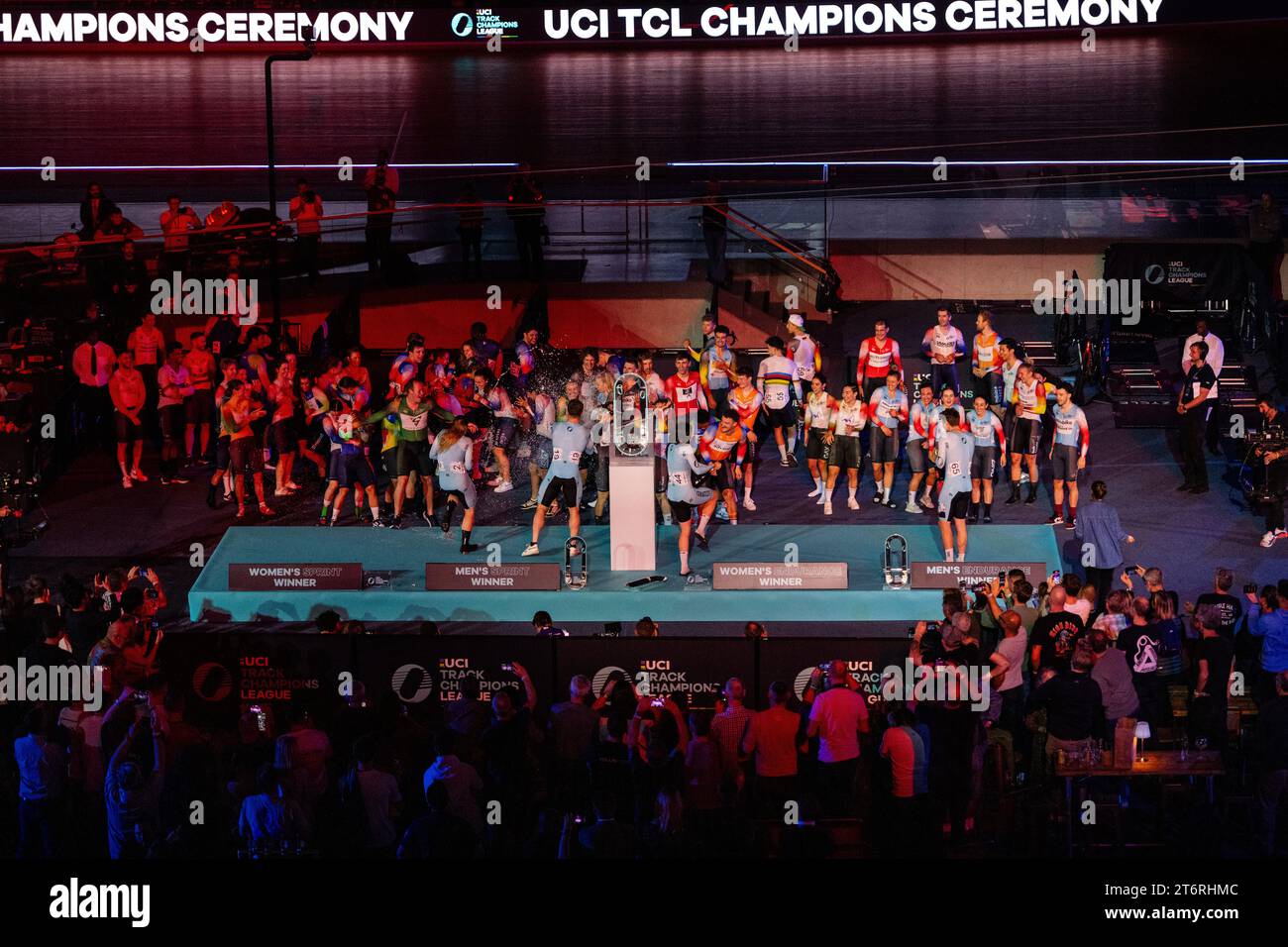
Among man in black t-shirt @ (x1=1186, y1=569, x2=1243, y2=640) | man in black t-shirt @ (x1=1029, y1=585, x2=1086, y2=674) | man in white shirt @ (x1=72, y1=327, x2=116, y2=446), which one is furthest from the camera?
man in white shirt @ (x1=72, y1=327, x2=116, y2=446)

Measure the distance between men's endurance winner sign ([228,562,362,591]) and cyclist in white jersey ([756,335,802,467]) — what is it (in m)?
5.28

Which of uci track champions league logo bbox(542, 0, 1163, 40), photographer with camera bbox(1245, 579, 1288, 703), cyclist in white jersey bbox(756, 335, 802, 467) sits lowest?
photographer with camera bbox(1245, 579, 1288, 703)

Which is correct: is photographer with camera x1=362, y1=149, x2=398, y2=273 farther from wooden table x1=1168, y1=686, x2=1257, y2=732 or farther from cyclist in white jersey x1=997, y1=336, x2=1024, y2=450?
wooden table x1=1168, y1=686, x2=1257, y2=732

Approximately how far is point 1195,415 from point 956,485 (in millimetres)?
3519

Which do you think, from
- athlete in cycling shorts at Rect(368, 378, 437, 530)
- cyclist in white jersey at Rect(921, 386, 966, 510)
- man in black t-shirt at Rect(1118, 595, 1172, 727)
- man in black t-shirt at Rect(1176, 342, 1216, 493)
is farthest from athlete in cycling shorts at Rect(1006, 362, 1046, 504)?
athlete in cycling shorts at Rect(368, 378, 437, 530)

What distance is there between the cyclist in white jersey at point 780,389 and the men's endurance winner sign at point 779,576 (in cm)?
335

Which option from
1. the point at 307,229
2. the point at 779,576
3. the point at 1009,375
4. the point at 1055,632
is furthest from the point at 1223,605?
the point at 307,229

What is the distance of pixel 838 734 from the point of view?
40.1ft

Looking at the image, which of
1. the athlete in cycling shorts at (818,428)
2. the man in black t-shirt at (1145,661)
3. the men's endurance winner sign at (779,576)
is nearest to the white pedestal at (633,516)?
the men's endurance winner sign at (779,576)

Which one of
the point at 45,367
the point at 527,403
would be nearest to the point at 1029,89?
the point at 527,403

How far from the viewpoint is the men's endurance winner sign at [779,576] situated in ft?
53.3

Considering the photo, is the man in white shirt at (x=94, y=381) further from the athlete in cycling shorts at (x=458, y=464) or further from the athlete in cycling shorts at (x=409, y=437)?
the athlete in cycling shorts at (x=458, y=464)

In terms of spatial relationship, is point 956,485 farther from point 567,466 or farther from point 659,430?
point 567,466

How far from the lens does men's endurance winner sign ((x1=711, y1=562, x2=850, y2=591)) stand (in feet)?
53.3
